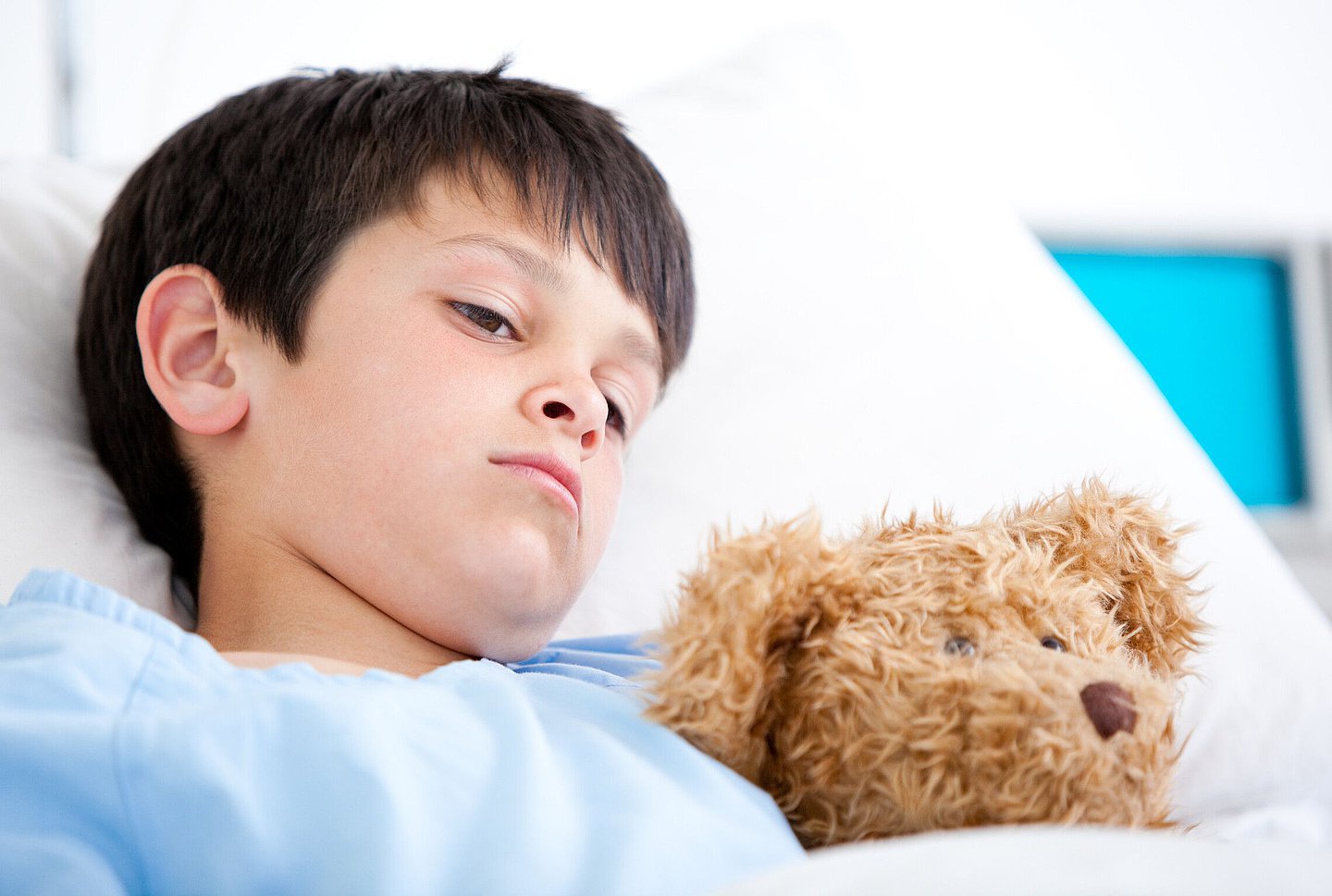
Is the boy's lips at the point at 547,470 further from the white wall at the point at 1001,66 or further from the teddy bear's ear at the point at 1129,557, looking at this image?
the white wall at the point at 1001,66

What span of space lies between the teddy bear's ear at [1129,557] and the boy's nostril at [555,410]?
0.28 m

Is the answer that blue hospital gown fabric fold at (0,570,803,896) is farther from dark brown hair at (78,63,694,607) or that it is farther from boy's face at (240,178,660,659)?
dark brown hair at (78,63,694,607)

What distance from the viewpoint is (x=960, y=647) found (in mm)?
518

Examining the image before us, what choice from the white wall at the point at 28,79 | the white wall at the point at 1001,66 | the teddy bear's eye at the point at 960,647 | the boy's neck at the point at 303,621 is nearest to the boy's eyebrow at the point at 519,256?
the boy's neck at the point at 303,621

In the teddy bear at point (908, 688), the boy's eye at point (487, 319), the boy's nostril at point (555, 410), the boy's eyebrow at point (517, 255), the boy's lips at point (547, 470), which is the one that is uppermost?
the boy's eyebrow at point (517, 255)

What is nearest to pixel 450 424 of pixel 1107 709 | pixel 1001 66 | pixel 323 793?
pixel 323 793

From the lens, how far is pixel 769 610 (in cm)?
48

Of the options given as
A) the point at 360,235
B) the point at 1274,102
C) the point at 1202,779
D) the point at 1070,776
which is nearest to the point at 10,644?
the point at 360,235

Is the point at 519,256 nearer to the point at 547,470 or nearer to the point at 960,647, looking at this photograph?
the point at 547,470

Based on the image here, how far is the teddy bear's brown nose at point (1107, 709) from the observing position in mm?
464

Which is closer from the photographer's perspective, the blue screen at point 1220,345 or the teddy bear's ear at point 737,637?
the teddy bear's ear at point 737,637

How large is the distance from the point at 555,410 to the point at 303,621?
0.70 ft

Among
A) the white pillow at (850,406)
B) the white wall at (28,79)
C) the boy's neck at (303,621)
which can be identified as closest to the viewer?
the boy's neck at (303,621)

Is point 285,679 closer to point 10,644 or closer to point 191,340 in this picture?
point 10,644
